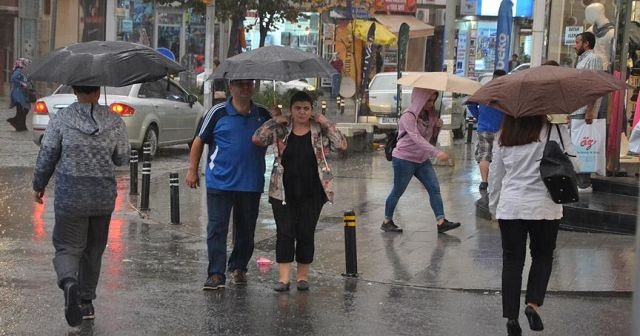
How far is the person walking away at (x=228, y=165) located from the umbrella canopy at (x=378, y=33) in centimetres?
2581

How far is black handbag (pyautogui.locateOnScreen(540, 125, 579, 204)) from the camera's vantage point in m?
6.60

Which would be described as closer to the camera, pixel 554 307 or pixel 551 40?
pixel 554 307

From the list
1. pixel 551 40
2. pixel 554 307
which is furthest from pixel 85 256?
pixel 551 40

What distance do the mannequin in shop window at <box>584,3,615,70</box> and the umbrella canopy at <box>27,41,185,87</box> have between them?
7.79 metres

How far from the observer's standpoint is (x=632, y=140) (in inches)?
273

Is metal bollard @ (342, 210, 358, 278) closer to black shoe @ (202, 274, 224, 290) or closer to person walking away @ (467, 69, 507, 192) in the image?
black shoe @ (202, 274, 224, 290)

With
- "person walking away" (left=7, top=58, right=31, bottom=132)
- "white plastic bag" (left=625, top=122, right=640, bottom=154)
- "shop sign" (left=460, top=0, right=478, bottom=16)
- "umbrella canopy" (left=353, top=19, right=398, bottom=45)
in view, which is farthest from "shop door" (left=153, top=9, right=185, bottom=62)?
"white plastic bag" (left=625, top=122, right=640, bottom=154)

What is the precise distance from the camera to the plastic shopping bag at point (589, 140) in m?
12.3

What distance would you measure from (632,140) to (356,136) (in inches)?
546

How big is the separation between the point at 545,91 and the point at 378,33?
29.3 metres

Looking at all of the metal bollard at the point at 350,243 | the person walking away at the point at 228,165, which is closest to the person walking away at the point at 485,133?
the metal bollard at the point at 350,243

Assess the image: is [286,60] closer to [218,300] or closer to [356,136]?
[218,300]

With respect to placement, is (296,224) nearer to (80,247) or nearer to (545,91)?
(80,247)

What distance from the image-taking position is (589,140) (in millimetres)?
12367
